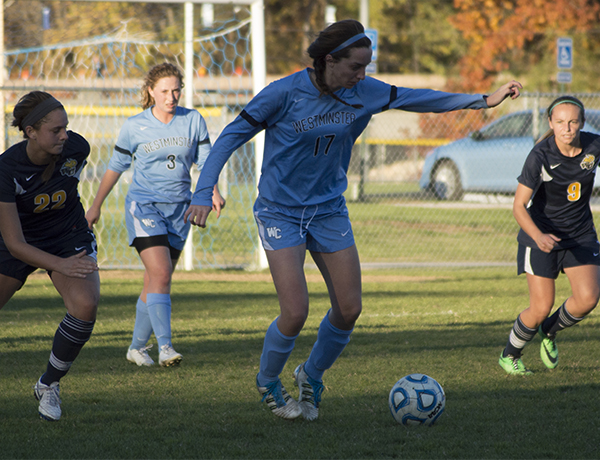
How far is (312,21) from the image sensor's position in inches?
1428

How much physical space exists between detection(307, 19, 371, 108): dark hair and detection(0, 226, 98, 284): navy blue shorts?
1.61 metres

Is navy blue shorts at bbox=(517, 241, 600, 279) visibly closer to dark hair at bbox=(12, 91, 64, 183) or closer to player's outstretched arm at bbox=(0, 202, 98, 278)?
player's outstretched arm at bbox=(0, 202, 98, 278)

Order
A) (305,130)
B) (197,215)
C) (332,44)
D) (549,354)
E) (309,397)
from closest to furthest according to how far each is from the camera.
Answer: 1. (197,215)
2. (332,44)
3. (305,130)
4. (309,397)
5. (549,354)

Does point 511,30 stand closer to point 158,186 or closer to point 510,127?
point 510,127

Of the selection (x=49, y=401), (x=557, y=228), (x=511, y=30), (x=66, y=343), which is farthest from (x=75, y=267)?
(x=511, y=30)

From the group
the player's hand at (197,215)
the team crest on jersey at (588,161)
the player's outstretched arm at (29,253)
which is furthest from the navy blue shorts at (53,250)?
the team crest on jersey at (588,161)

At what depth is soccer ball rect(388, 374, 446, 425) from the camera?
13.6 ft

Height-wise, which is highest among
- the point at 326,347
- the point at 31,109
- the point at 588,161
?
the point at 31,109

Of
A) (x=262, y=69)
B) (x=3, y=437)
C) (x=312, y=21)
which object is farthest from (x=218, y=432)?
(x=312, y=21)

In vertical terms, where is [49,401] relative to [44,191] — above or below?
below

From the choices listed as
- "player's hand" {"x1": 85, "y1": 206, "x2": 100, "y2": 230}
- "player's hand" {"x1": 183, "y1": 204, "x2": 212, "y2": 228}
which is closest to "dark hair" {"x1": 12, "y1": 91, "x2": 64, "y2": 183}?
"player's hand" {"x1": 183, "y1": 204, "x2": 212, "y2": 228}

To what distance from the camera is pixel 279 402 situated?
4.24 metres

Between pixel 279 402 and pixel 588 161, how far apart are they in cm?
272

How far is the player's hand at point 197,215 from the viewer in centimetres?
367
